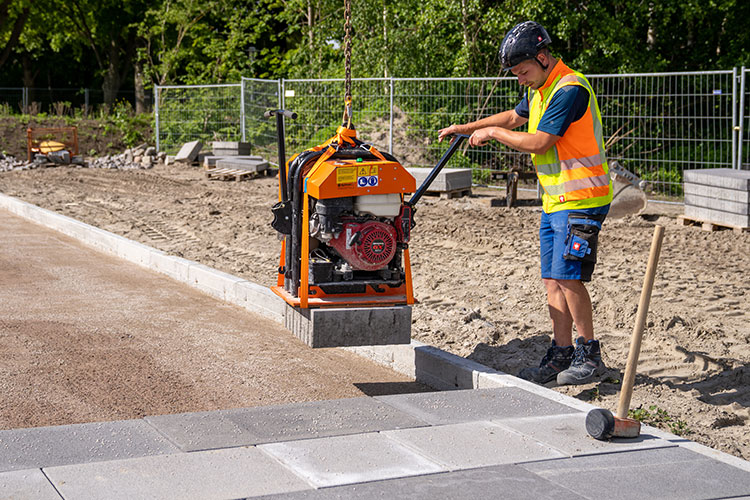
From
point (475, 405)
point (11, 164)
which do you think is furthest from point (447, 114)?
point (475, 405)

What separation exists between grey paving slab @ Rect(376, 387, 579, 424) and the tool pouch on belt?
86 cm

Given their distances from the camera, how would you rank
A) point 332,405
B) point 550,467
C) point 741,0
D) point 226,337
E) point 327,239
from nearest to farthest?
1. point 550,467
2. point 332,405
3. point 327,239
4. point 226,337
5. point 741,0

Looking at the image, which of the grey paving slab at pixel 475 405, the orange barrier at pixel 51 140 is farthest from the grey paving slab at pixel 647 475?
the orange barrier at pixel 51 140

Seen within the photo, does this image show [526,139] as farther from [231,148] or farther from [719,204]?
[231,148]

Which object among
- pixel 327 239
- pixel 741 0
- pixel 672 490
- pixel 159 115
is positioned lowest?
pixel 672 490

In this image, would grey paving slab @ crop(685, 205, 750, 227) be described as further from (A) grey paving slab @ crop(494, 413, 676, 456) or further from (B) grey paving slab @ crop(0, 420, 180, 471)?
(B) grey paving slab @ crop(0, 420, 180, 471)

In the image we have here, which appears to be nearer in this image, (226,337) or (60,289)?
(226,337)

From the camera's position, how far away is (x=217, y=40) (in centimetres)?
3011

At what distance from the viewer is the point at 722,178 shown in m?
11.0

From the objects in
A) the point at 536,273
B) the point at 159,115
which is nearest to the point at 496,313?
the point at 536,273

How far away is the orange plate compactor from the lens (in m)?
5.24

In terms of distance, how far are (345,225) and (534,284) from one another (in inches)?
127

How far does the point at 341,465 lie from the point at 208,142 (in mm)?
20333

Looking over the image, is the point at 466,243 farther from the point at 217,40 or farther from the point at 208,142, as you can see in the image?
the point at 217,40
